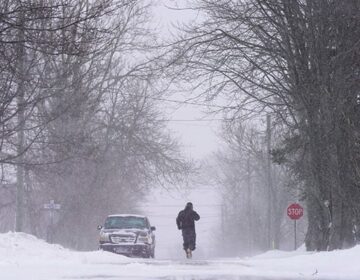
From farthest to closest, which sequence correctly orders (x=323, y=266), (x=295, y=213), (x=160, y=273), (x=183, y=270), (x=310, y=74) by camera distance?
(x=295, y=213), (x=310, y=74), (x=183, y=270), (x=323, y=266), (x=160, y=273)

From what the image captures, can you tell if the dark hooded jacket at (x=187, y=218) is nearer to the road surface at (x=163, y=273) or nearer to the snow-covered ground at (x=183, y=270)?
the snow-covered ground at (x=183, y=270)

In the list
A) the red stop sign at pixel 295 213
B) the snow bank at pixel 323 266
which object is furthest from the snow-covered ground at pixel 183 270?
the red stop sign at pixel 295 213

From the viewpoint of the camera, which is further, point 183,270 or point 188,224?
point 188,224

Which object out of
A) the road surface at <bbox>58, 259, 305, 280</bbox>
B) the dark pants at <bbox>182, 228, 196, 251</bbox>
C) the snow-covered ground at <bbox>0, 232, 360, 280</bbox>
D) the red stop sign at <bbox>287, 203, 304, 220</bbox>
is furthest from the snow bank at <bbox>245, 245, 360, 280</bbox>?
the red stop sign at <bbox>287, 203, 304, 220</bbox>

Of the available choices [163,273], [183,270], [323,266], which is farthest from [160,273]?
[323,266]

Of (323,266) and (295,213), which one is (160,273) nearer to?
(323,266)

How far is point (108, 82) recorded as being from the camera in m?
44.1

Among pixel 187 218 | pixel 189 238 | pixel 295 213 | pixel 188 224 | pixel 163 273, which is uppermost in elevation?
pixel 295 213

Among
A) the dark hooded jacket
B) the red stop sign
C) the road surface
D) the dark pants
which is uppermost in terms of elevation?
the red stop sign

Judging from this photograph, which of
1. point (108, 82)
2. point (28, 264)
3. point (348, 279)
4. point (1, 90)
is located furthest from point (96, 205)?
point (348, 279)

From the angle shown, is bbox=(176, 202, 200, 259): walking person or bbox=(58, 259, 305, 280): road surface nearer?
bbox=(58, 259, 305, 280): road surface

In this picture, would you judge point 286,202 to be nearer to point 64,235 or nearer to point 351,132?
point 64,235

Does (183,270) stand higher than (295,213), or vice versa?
(295,213)

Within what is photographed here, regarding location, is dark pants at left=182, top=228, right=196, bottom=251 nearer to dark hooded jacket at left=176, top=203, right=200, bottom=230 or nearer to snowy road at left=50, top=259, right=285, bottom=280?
dark hooded jacket at left=176, top=203, right=200, bottom=230
